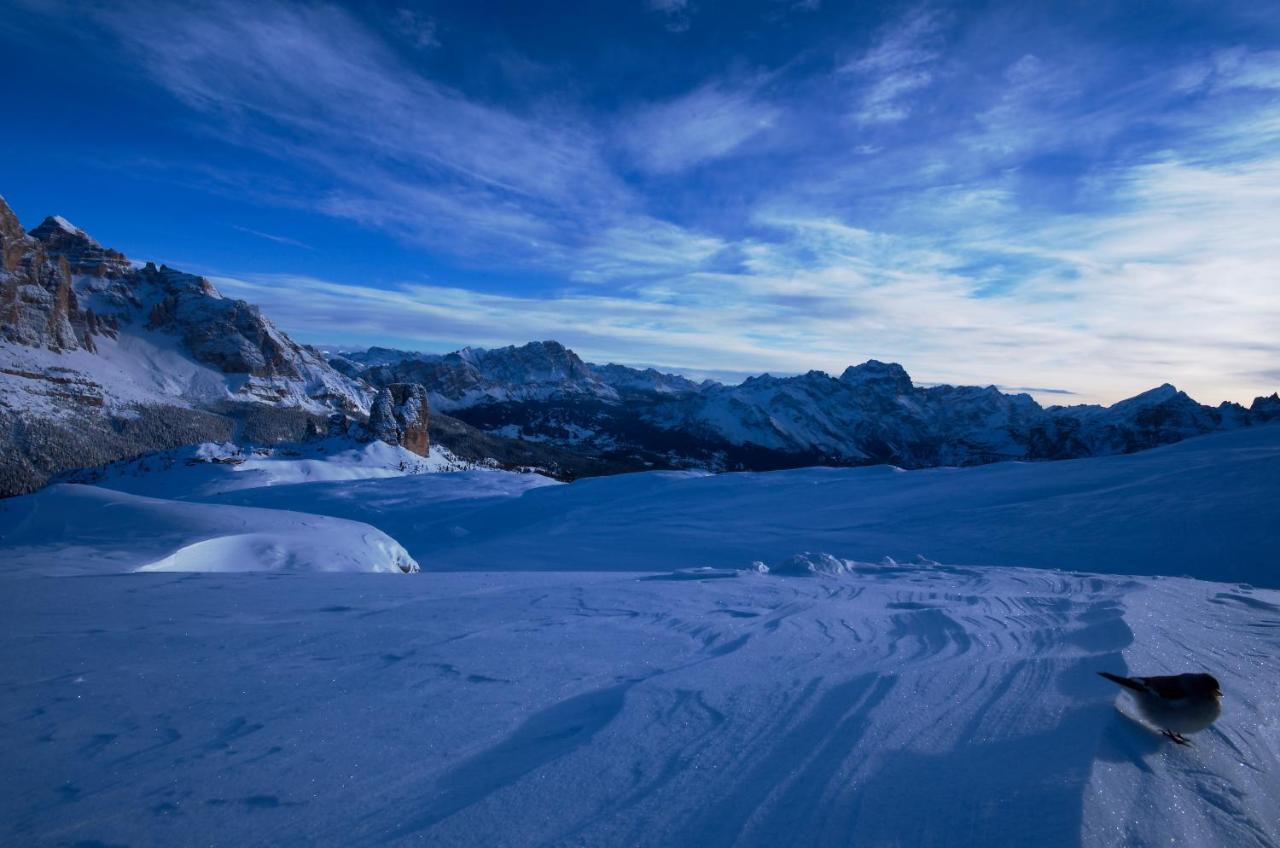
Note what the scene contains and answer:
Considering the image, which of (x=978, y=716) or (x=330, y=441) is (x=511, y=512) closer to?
(x=978, y=716)

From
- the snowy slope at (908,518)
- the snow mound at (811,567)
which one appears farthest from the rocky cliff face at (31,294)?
the snow mound at (811,567)

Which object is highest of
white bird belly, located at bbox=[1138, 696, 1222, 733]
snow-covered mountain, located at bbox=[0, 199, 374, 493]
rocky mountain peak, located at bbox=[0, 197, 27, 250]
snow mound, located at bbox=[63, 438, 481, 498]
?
rocky mountain peak, located at bbox=[0, 197, 27, 250]

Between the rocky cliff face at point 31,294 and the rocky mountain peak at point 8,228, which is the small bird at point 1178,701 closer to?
the rocky cliff face at point 31,294

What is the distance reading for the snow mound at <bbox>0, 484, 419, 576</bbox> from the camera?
6684 millimetres

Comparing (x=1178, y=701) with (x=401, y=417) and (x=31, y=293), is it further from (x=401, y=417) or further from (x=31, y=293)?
(x=31, y=293)

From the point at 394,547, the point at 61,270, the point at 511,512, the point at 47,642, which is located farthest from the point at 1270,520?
the point at 61,270

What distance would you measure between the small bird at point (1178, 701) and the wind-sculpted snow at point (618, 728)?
112 millimetres

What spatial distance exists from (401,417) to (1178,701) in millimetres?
49476

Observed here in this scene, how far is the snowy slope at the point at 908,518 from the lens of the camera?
8.88 m

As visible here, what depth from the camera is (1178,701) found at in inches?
84.1

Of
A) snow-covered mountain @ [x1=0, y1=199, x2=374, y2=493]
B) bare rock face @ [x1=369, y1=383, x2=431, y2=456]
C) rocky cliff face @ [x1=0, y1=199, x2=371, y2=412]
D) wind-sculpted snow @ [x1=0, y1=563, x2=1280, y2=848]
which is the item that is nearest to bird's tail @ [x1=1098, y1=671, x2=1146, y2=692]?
wind-sculpted snow @ [x1=0, y1=563, x2=1280, y2=848]

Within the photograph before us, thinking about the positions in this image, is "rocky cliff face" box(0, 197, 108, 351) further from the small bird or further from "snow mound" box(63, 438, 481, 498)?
the small bird

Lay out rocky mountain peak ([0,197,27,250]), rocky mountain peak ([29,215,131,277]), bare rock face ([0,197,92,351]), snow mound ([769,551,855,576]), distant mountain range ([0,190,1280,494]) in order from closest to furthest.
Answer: snow mound ([769,551,855,576]) → distant mountain range ([0,190,1280,494]) → rocky mountain peak ([0,197,27,250]) → bare rock face ([0,197,92,351]) → rocky mountain peak ([29,215,131,277])

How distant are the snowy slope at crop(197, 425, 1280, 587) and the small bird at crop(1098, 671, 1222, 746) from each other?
730 centimetres
